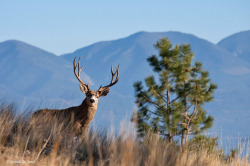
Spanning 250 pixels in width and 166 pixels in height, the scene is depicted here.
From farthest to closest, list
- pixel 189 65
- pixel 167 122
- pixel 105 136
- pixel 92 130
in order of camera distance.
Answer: pixel 189 65 → pixel 167 122 → pixel 92 130 → pixel 105 136

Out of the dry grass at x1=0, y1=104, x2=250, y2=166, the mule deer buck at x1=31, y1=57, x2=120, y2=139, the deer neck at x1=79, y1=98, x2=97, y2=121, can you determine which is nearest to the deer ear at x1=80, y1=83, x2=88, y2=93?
the mule deer buck at x1=31, y1=57, x2=120, y2=139

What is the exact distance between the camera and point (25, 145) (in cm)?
602

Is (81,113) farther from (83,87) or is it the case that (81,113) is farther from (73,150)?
(73,150)

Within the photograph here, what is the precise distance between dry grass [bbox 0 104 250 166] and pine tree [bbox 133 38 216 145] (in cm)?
1173

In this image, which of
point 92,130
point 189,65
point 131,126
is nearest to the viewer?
point 131,126

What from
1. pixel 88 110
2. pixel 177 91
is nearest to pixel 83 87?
pixel 88 110

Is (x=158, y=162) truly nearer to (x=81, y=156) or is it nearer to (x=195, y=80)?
(x=81, y=156)

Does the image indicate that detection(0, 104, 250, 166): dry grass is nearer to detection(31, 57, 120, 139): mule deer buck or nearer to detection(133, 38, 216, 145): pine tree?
detection(31, 57, 120, 139): mule deer buck

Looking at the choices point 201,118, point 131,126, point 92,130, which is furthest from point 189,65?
point 131,126

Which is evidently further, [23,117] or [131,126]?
[23,117]

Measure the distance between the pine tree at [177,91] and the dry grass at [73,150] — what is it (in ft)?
38.5

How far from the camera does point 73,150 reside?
19.9 feet

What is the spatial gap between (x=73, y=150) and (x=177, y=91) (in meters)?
14.0

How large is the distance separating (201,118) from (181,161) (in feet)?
43.5
